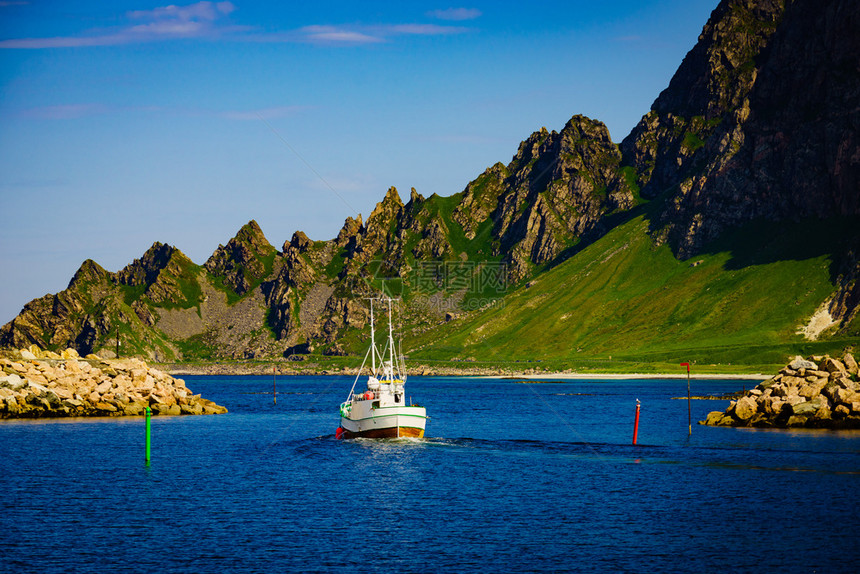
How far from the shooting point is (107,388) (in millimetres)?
143500

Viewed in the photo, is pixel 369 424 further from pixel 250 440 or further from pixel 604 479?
pixel 604 479

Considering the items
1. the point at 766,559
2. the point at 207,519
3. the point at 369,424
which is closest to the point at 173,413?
the point at 369,424

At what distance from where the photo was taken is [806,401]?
10844 centimetres

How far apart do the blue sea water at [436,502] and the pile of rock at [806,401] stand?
5301mm

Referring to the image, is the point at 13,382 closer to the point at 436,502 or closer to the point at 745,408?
the point at 436,502

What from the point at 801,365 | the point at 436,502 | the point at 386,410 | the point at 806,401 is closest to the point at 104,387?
the point at 386,410

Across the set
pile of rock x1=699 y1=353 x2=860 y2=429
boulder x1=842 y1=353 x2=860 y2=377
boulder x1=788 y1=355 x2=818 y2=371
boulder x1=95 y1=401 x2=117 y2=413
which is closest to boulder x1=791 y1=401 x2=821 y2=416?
pile of rock x1=699 y1=353 x2=860 y2=429

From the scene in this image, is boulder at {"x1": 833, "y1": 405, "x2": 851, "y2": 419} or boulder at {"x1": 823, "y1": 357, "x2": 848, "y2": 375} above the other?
boulder at {"x1": 823, "y1": 357, "x2": 848, "y2": 375}

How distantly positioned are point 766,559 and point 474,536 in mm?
17307

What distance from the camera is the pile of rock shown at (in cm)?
10550

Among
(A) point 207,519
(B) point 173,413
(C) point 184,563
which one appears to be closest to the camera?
(C) point 184,563

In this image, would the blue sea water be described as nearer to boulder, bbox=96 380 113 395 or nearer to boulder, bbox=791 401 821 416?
boulder, bbox=791 401 821 416

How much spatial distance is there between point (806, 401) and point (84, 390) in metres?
117

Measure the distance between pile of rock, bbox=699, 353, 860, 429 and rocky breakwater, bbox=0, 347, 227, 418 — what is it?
96.1 meters
